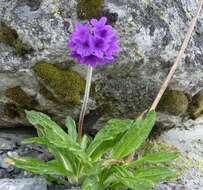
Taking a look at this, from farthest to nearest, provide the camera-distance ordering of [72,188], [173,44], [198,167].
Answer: [198,167]
[173,44]
[72,188]

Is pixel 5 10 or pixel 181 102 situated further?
pixel 181 102

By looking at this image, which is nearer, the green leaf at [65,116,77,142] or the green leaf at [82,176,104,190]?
the green leaf at [82,176,104,190]

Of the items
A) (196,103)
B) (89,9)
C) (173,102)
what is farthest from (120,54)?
Answer: (196,103)

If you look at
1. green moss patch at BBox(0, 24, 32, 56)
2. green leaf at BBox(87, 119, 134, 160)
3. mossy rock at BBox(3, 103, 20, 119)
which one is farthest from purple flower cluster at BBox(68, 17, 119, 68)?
mossy rock at BBox(3, 103, 20, 119)

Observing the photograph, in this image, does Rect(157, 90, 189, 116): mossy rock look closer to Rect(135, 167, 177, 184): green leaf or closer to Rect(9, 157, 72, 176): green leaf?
Rect(135, 167, 177, 184): green leaf

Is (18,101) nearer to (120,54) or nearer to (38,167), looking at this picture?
(38,167)

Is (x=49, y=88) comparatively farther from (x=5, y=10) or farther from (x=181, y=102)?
(x=181, y=102)

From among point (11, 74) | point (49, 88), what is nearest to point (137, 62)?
point (49, 88)
